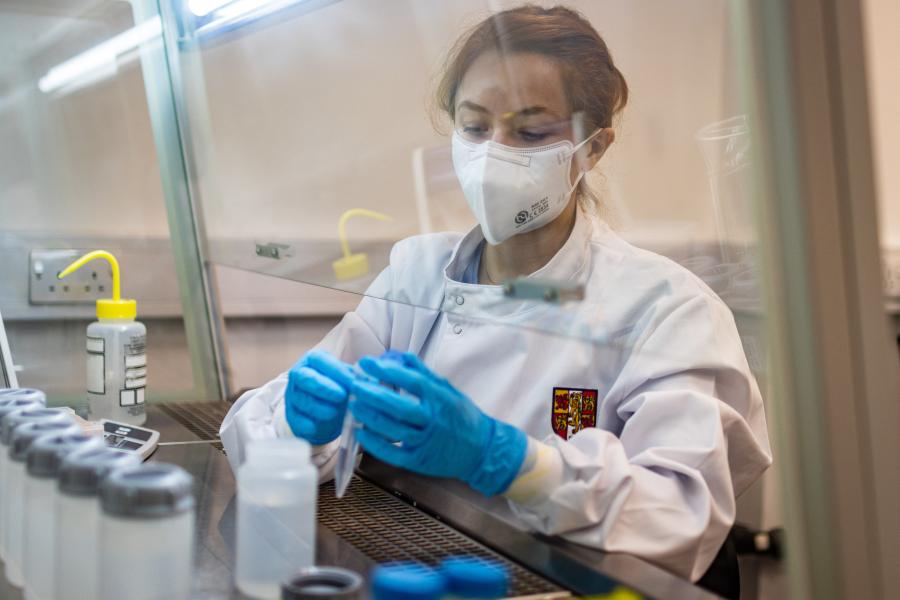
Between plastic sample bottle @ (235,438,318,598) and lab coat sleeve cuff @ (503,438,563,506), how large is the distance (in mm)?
311

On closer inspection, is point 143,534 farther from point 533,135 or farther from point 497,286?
point 533,135

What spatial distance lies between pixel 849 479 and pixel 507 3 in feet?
2.27

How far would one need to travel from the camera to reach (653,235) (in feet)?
3.62

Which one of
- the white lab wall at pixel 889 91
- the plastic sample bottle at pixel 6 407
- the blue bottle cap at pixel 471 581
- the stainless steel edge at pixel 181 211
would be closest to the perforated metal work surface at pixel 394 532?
the blue bottle cap at pixel 471 581

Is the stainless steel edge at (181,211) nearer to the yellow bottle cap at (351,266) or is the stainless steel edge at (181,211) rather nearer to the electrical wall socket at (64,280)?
the electrical wall socket at (64,280)

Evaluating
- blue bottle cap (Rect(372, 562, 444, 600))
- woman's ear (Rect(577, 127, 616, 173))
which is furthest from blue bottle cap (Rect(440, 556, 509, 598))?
A: woman's ear (Rect(577, 127, 616, 173))

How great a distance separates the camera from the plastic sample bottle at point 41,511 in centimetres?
96

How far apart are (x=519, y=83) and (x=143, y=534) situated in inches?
28.4

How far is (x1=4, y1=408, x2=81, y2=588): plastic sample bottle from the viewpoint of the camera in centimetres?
104

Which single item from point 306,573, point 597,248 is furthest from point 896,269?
A: point 306,573

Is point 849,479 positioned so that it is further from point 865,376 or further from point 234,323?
point 234,323

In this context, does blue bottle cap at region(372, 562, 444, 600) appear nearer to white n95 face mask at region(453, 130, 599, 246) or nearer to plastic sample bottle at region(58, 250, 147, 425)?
white n95 face mask at region(453, 130, 599, 246)

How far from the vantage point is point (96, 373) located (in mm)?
1937

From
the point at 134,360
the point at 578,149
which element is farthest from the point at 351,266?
the point at 134,360
